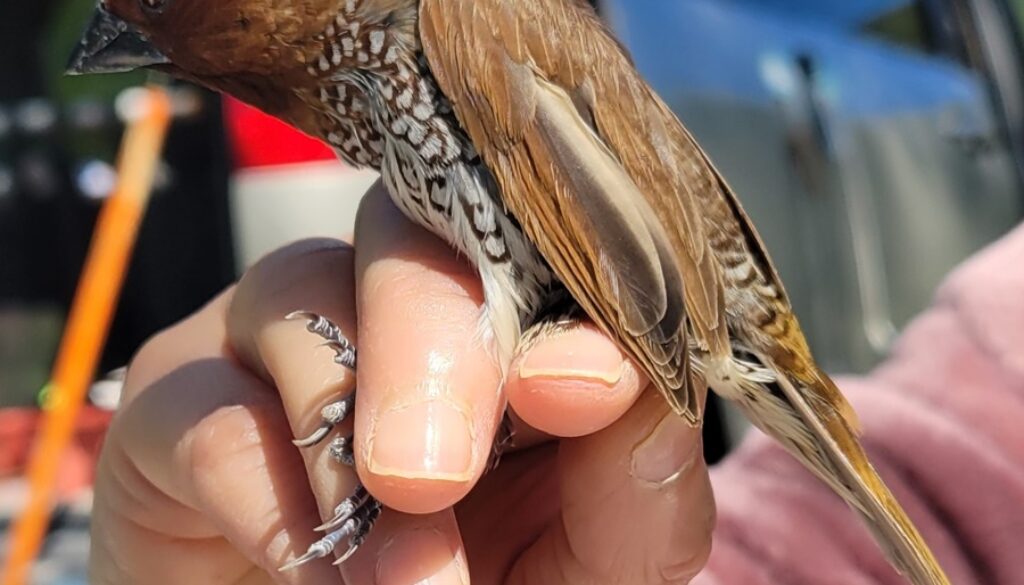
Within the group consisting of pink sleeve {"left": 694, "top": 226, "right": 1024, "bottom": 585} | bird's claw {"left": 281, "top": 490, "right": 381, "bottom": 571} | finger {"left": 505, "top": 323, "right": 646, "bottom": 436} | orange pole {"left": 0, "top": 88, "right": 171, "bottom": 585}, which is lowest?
orange pole {"left": 0, "top": 88, "right": 171, "bottom": 585}

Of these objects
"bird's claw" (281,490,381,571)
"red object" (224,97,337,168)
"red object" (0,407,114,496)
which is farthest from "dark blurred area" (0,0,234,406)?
"bird's claw" (281,490,381,571)

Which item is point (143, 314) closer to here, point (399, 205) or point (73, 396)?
point (73, 396)

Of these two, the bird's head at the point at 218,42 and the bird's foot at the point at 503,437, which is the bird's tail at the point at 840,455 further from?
the bird's head at the point at 218,42

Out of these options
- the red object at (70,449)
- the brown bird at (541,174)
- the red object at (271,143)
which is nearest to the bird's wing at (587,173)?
the brown bird at (541,174)

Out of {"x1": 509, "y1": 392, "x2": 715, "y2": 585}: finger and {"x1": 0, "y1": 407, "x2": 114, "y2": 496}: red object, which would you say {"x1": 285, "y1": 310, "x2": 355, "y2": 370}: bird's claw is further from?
{"x1": 0, "y1": 407, "x2": 114, "y2": 496}: red object

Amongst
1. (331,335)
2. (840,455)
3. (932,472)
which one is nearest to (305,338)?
(331,335)

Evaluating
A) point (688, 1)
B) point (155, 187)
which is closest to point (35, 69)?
point (155, 187)

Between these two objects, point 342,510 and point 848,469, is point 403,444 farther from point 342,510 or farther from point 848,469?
point 848,469
